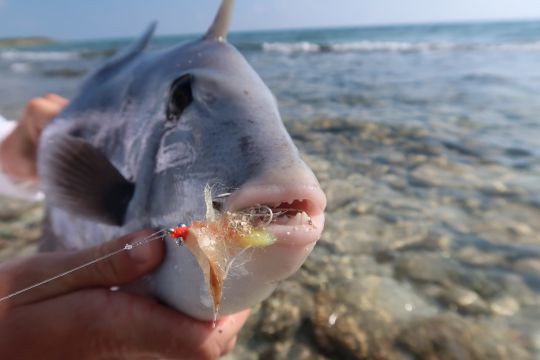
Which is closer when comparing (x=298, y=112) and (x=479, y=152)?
(x=479, y=152)

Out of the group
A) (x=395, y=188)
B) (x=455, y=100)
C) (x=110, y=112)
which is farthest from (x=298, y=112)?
(x=110, y=112)

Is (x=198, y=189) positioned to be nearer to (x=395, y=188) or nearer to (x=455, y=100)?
(x=395, y=188)

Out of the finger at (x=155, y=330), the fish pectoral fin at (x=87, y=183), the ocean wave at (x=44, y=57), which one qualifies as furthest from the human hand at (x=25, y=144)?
the ocean wave at (x=44, y=57)

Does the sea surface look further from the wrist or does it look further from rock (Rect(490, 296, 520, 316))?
the wrist

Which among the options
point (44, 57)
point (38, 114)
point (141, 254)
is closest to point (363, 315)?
point (141, 254)

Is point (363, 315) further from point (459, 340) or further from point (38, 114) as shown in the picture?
point (38, 114)

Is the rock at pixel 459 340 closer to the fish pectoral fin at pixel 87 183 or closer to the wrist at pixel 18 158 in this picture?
the fish pectoral fin at pixel 87 183

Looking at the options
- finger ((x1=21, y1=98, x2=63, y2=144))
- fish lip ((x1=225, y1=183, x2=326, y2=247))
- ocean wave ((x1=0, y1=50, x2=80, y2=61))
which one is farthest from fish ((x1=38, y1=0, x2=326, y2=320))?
ocean wave ((x1=0, y1=50, x2=80, y2=61))
